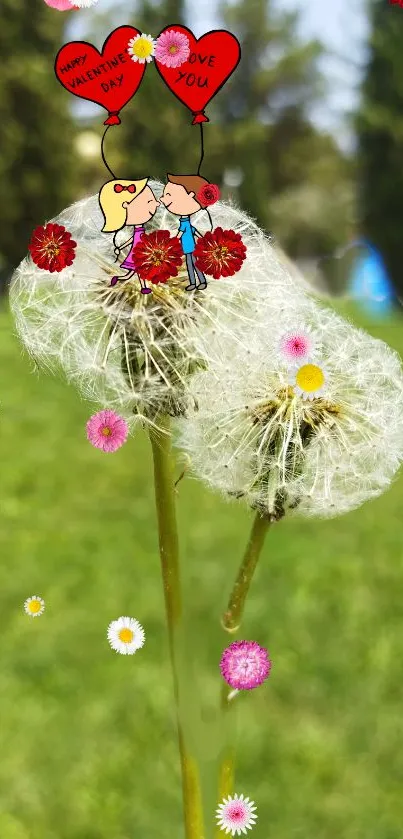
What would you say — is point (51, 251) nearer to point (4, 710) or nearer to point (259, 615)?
point (4, 710)

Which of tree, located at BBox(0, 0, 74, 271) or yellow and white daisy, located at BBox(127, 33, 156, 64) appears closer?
yellow and white daisy, located at BBox(127, 33, 156, 64)

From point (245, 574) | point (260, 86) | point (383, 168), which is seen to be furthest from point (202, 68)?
point (383, 168)

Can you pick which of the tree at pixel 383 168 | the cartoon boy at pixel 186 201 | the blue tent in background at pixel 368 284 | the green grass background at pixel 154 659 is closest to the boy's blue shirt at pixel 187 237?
the cartoon boy at pixel 186 201

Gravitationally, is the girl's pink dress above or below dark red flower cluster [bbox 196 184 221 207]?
below

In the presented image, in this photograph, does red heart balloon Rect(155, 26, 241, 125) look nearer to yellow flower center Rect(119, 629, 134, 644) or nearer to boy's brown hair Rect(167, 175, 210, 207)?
boy's brown hair Rect(167, 175, 210, 207)

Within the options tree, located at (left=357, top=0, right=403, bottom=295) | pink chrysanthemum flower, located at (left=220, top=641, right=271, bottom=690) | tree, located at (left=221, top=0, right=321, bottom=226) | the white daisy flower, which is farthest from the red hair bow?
tree, located at (left=357, top=0, right=403, bottom=295)

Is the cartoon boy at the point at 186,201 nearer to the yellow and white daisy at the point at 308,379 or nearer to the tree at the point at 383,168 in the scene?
the yellow and white daisy at the point at 308,379

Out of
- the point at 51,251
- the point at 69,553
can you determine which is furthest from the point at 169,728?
the point at 51,251
